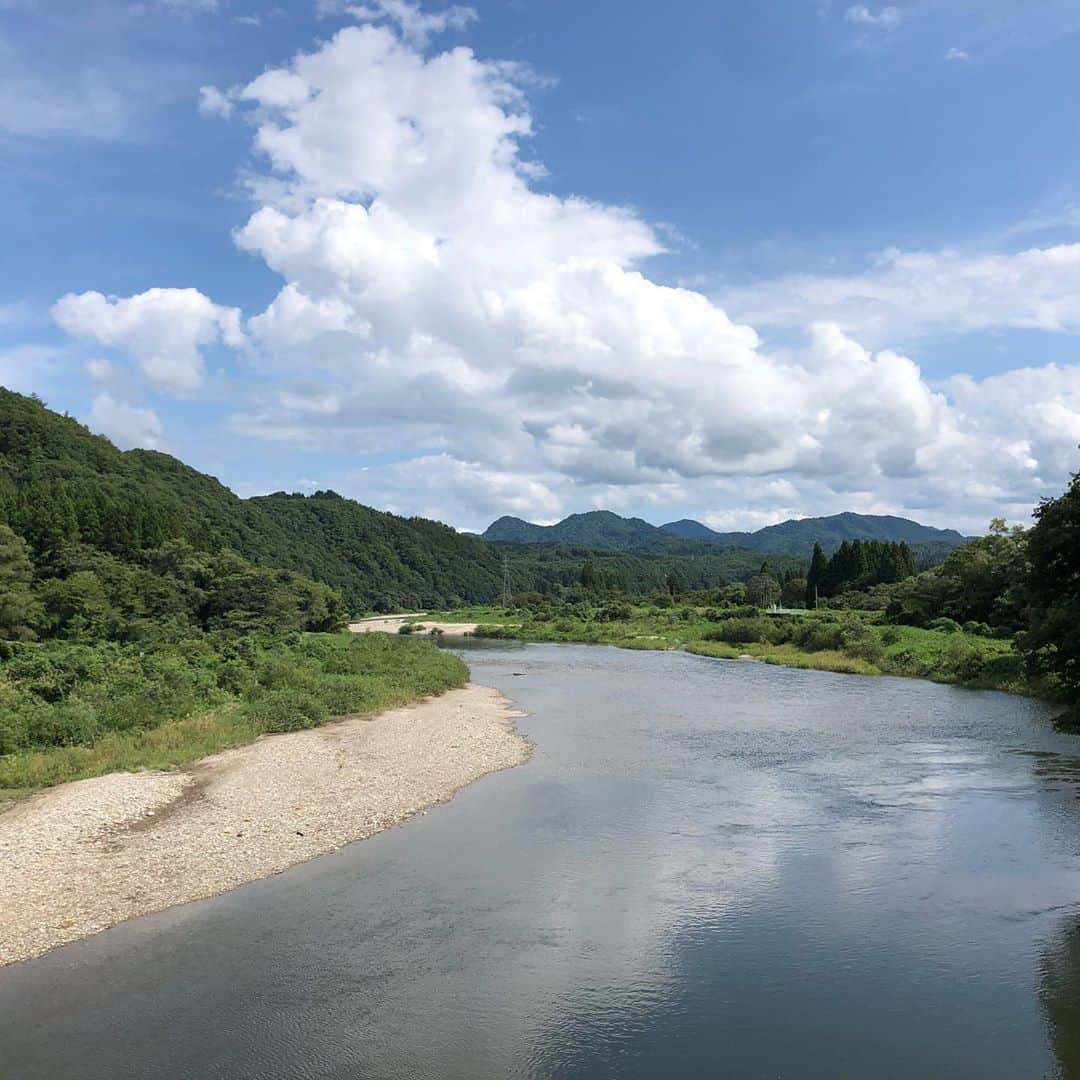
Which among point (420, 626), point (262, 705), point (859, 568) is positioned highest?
Result: point (859, 568)

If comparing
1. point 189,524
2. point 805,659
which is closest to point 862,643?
point 805,659

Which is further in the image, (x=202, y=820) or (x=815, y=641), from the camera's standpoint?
(x=815, y=641)

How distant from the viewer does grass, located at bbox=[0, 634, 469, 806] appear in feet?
76.6

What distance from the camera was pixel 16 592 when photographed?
52.4 meters

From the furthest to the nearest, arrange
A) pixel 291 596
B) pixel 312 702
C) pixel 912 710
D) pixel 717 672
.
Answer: pixel 291 596 < pixel 717 672 < pixel 912 710 < pixel 312 702

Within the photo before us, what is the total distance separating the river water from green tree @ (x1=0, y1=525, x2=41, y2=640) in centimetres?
3954

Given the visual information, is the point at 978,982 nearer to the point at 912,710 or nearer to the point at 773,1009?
the point at 773,1009

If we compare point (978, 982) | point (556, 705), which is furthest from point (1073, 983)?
point (556, 705)

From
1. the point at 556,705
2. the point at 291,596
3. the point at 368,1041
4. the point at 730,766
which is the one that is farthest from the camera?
the point at 291,596

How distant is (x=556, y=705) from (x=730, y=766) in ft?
54.4

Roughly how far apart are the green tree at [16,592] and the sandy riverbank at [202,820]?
97.0 ft

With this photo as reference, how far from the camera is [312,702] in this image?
33219mm

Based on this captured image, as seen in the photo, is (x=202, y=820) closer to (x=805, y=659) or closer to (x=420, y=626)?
(x=805, y=659)

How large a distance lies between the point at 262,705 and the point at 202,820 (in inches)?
510
